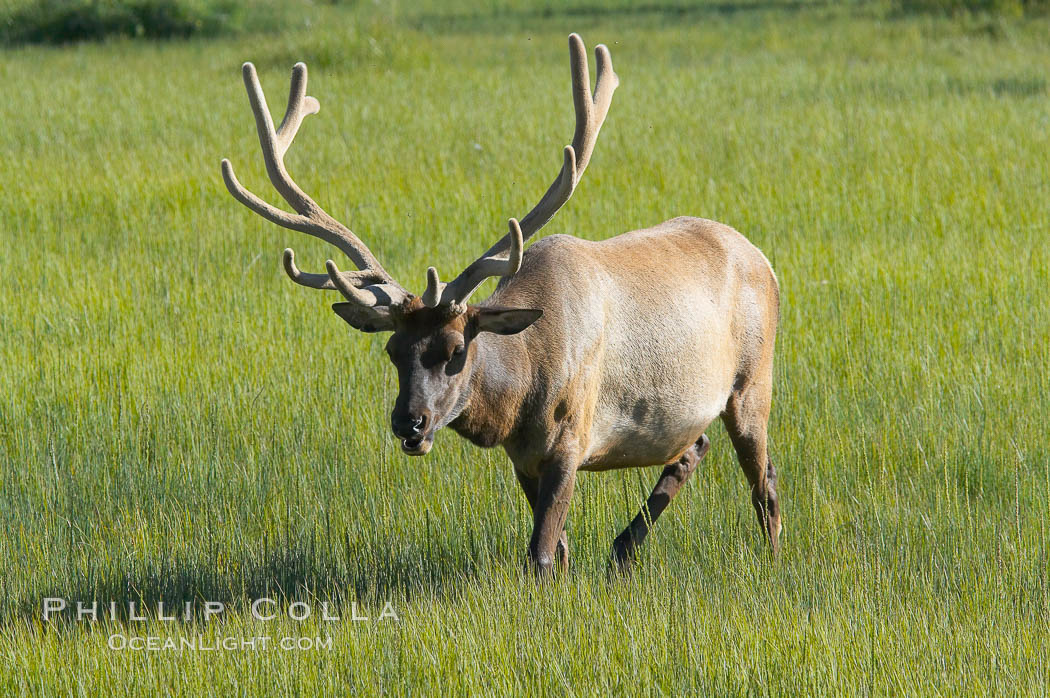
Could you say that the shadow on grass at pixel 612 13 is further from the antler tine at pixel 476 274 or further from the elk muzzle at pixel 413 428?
the elk muzzle at pixel 413 428

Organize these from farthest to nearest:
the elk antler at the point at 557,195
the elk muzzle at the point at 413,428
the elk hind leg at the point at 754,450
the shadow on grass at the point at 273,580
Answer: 1. the elk hind leg at the point at 754,450
2. the shadow on grass at the point at 273,580
3. the elk antler at the point at 557,195
4. the elk muzzle at the point at 413,428

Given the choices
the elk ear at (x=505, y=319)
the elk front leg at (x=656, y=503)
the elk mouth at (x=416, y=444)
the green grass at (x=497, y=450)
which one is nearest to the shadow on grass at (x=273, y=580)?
the green grass at (x=497, y=450)

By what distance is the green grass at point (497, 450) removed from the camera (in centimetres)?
329

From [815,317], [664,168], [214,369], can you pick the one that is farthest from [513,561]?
[664,168]

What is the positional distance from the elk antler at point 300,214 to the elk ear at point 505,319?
0.22 metres

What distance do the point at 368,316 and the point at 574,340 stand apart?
2.04ft

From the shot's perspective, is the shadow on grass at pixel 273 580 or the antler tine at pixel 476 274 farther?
the shadow on grass at pixel 273 580

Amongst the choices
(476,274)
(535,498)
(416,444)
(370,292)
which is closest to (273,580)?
(535,498)

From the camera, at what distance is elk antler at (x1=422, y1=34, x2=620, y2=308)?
3.35 meters

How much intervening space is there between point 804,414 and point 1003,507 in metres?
0.97

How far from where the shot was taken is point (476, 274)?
3434 mm

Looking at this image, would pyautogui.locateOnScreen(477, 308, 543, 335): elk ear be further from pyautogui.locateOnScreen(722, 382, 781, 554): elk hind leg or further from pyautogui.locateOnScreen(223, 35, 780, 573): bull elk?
pyautogui.locateOnScreen(722, 382, 781, 554): elk hind leg

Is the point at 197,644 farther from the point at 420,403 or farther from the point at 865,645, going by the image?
the point at 865,645

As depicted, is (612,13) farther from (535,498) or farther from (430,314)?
(430,314)
